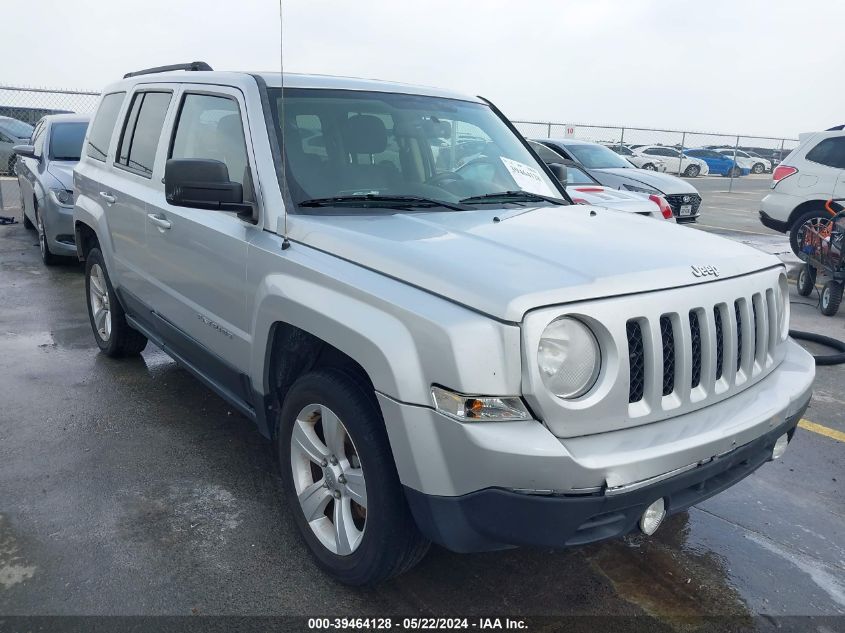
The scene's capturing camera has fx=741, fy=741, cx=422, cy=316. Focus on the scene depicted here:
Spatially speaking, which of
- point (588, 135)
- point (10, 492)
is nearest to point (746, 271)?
point (10, 492)

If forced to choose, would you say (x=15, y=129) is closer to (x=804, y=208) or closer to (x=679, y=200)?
(x=679, y=200)

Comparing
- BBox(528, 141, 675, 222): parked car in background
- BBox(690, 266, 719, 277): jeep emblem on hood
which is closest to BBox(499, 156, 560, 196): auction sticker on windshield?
BBox(690, 266, 719, 277): jeep emblem on hood

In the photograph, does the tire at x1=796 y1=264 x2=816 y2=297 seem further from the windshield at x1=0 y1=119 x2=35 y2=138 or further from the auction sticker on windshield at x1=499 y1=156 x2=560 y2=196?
the windshield at x1=0 y1=119 x2=35 y2=138

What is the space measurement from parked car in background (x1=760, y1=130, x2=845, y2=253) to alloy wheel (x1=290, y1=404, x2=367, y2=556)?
8398 mm

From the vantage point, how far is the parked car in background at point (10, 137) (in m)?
18.1

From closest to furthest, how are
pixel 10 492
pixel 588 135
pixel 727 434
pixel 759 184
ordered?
pixel 727 434
pixel 10 492
pixel 588 135
pixel 759 184

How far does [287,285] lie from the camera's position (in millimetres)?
2848

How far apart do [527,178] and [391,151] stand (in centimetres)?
81

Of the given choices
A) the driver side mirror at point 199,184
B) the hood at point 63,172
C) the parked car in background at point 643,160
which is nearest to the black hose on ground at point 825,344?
the driver side mirror at point 199,184

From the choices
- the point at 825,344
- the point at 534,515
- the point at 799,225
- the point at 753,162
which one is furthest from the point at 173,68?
the point at 753,162

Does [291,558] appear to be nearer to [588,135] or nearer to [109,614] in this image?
[109,614]

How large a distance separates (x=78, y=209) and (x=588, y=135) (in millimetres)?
25460

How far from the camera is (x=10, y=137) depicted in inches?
717

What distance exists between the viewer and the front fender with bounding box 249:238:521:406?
7.07 feet
